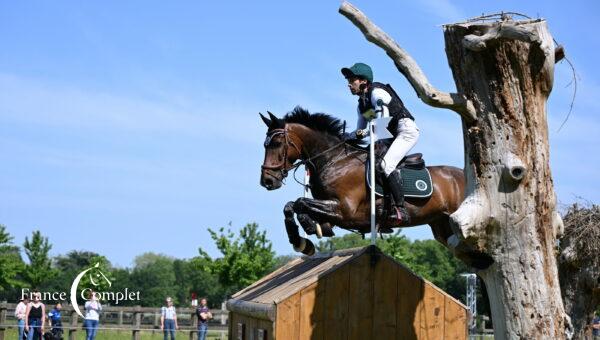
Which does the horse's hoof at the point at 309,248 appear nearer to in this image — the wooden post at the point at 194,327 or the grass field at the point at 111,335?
the wooden post at the point at 194,327

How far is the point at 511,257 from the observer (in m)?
5.94

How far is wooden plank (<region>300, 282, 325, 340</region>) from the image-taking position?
7.14 m

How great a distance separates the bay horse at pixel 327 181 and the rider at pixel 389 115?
228 mm

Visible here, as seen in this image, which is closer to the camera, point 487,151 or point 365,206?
point 487,151

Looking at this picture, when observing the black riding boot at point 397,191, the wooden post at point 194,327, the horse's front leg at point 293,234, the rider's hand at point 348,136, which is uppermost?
the rider's hand at point 348,136

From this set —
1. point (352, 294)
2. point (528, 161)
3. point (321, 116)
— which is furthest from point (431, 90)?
point (321, 116)

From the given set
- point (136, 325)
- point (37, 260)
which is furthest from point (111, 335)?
point (37, 260)

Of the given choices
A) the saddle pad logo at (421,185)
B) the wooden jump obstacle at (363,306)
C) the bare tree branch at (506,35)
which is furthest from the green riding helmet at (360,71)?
the bare tree branch at (506,35)

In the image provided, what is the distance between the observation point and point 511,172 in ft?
19.4

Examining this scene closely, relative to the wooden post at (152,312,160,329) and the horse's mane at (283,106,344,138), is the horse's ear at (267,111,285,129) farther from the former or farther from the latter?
the wooden post at (152,312,160,329)

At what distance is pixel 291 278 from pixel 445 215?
237 cm

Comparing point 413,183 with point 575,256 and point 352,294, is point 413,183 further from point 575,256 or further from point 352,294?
point 352,294

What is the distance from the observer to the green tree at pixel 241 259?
27.5 m

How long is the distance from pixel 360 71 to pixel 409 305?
2779 mm
